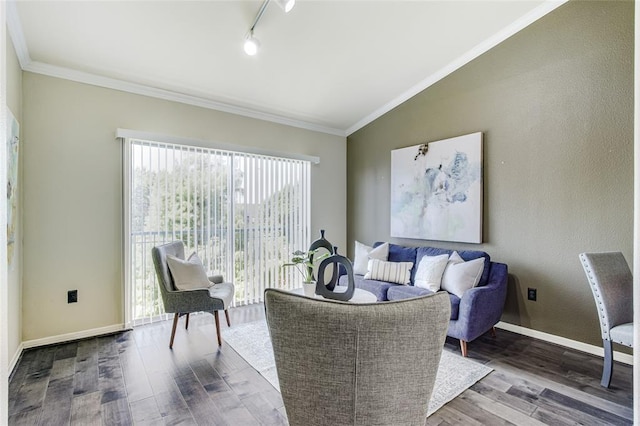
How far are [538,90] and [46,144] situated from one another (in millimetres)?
4810

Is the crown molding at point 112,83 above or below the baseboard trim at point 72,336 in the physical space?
above

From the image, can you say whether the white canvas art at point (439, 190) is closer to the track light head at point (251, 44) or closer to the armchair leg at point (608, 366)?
the armchair leg at point (608, 366)

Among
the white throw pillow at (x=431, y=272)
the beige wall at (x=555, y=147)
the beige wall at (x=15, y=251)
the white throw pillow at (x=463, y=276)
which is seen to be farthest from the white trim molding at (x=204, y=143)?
the white throw pillow at (x=463, y=276)

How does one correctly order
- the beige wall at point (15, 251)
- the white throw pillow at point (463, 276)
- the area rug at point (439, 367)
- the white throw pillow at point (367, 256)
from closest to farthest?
the area rug at point (439, 367)
the beige wall at point (15, 251)
the white throw pillow at point (463, 276)
the white throw pillow at point (367, 256)

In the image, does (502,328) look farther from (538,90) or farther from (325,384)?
(325,384)

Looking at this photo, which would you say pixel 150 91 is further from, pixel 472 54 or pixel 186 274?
pixel 472 54

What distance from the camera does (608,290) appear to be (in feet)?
6.91

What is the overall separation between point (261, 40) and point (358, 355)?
2.93 m

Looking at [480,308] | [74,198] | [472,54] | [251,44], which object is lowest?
[480,308]

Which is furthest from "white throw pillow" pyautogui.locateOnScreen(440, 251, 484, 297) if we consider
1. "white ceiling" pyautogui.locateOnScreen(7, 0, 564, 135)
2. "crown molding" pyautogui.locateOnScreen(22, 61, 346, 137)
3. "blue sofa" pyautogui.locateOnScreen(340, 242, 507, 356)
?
"crown molding" pyautogui.locateOnScreen(22, 61, 346, 137)

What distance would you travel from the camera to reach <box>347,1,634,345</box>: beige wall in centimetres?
253

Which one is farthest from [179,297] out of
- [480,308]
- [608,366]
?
[608,366]

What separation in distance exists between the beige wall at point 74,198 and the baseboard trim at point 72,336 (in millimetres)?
35

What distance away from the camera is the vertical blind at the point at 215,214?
3.20 m
